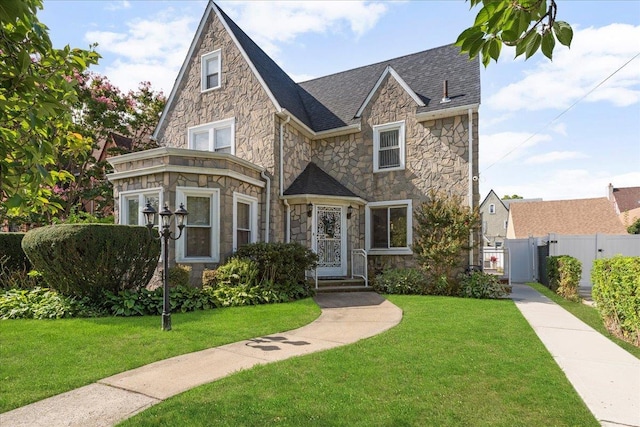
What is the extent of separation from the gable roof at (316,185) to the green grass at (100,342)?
486 centimetres

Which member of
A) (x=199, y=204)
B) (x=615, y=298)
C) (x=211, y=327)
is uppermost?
(x=199, y=204)

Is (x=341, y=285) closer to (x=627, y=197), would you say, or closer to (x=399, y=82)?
(x=399, y=82)

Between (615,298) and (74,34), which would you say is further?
(615,298)

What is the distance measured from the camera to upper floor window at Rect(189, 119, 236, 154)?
13.1 metres

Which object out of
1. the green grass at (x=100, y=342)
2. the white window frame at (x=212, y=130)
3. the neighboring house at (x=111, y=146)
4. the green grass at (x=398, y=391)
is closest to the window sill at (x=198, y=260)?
the green grass at (x=100, y=342)

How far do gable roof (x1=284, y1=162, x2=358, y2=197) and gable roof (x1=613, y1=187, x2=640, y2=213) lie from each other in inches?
1420

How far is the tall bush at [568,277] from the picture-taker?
34.8 feet

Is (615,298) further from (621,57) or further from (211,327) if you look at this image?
(211,327)

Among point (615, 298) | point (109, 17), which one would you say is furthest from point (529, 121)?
point (109, 17)

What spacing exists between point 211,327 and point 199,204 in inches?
189

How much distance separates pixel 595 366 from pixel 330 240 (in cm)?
842

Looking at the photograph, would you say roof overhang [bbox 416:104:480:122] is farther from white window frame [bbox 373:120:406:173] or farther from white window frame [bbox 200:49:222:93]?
white window frame [bbox 200:49:222:93]

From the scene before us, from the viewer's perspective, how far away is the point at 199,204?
10352 mm

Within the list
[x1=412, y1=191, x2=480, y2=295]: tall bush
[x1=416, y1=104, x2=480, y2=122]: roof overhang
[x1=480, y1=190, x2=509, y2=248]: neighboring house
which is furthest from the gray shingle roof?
[x1=480, y1=190, x2=509, y2=248]: neighboring house
